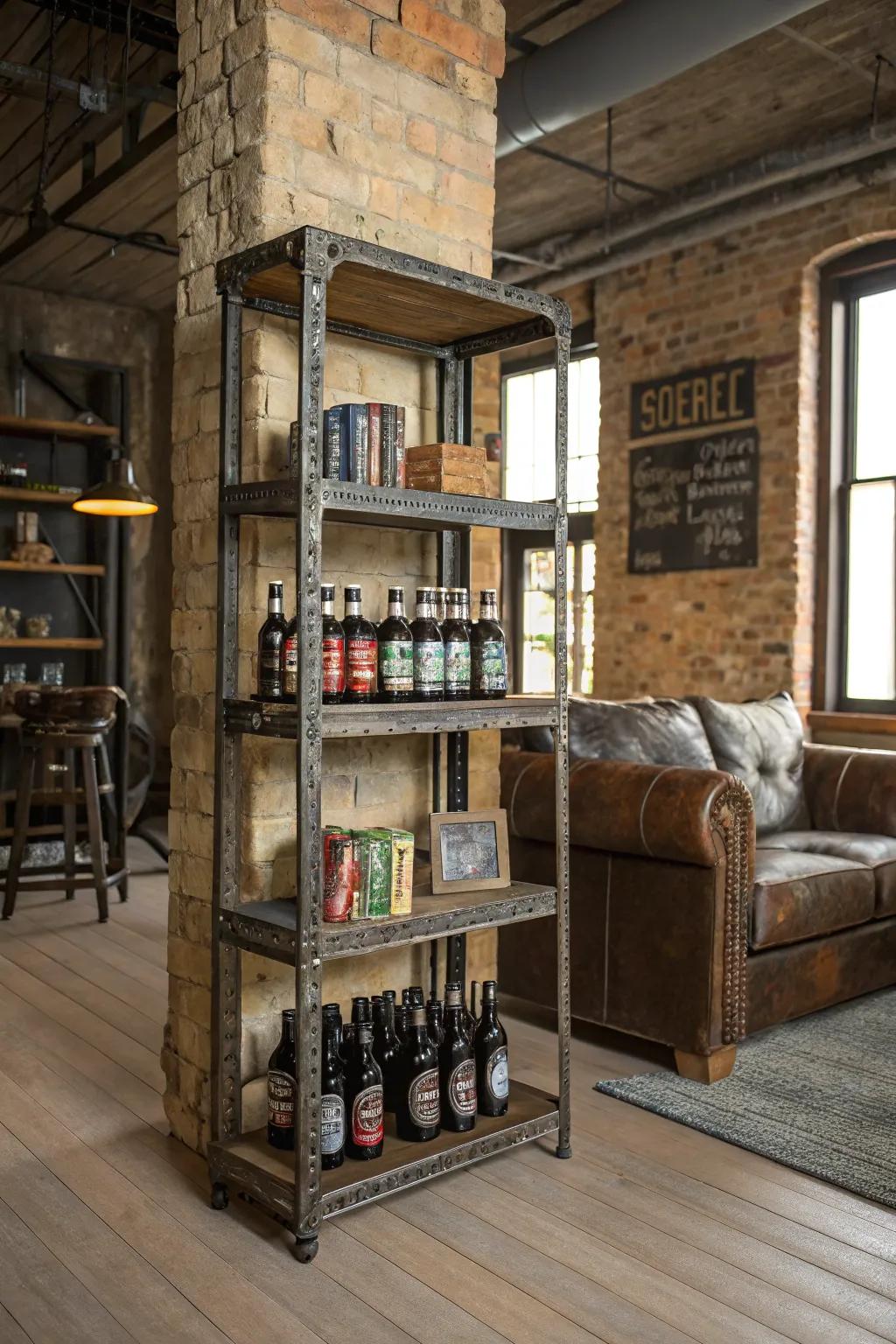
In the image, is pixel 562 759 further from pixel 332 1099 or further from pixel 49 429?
pixel 49 429

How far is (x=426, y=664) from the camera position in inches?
101

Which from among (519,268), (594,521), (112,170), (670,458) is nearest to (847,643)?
(670,458)

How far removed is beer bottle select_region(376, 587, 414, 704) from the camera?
251 cm

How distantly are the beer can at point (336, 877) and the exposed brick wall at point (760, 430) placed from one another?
416 centimetres

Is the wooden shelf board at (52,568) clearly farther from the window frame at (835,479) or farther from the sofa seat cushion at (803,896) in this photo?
the sofa seat cushion at (803,896)

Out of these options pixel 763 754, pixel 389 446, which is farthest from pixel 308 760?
pixel 763 754

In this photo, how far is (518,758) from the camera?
3883 mm

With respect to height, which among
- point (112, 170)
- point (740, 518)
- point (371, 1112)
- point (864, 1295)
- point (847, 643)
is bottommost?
point (864, 1295)

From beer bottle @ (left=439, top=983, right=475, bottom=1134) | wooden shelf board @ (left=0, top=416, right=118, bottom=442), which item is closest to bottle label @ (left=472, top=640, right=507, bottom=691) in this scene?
beer bottle @ (left=439, top=983, right=475, bottom=1134)

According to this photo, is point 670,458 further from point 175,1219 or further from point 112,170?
point 175,1219

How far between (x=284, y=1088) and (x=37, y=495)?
15.7 feet

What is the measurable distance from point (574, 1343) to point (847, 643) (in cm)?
472

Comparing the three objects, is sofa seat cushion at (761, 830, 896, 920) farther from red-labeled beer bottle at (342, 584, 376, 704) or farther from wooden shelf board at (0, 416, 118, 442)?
wooden shelf board at (0, 416, 118, 442)

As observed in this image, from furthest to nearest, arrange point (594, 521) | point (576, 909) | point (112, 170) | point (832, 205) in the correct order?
point (594, 521) → point (832, 205) → point (112, 170) → point (576, 909)
